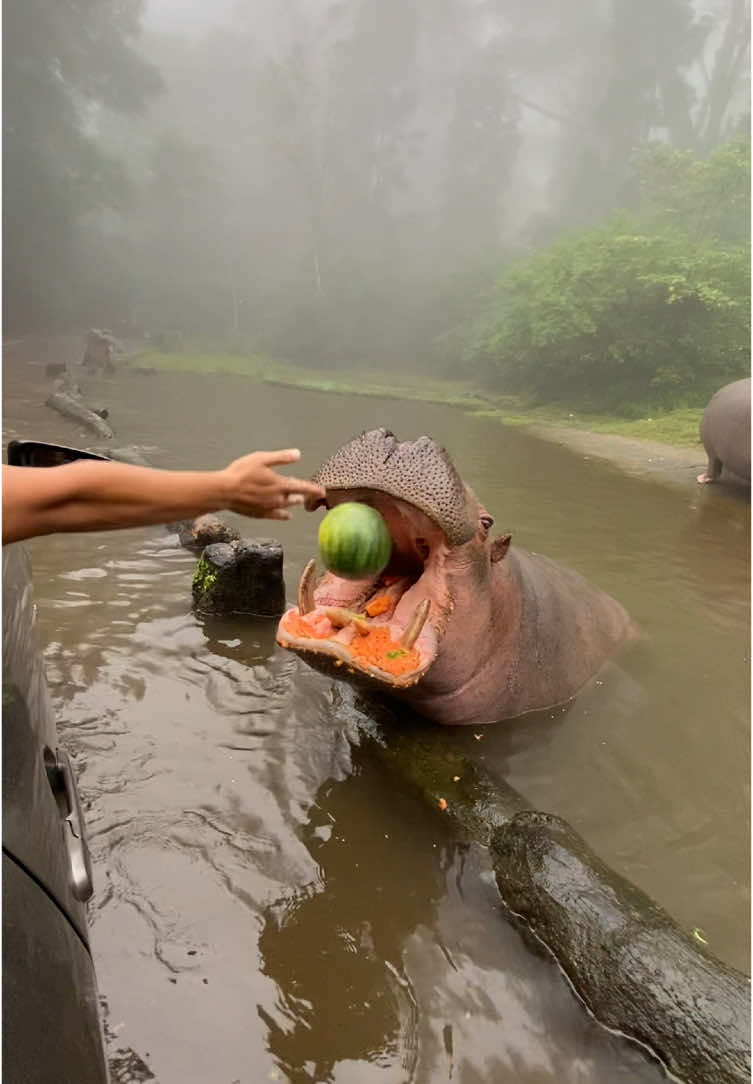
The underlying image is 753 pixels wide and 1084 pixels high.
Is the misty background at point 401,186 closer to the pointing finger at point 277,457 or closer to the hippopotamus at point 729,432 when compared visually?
the hippopotamus at point 729,432

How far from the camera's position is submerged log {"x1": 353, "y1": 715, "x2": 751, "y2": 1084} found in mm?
1772

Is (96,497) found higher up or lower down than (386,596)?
higher up

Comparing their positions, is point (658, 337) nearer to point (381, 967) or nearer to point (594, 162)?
point (381, 967)

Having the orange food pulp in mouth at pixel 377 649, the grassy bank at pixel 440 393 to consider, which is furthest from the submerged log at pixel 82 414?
the grassy bank at pixel 440 393

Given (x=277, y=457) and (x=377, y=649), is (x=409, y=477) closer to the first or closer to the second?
(x=377, y=649)

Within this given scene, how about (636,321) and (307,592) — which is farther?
(636,321)

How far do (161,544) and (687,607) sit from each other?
3777 millimetres

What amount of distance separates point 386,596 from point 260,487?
1.56 metres

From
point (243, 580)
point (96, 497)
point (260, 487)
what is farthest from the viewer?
point (243, 580)

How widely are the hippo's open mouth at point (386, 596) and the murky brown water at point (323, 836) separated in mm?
642

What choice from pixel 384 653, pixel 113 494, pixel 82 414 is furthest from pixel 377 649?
pixel 82 414

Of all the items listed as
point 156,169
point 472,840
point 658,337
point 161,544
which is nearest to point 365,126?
point 156,169

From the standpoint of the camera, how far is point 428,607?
8.43 feet

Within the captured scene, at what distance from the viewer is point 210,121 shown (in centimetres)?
5628
